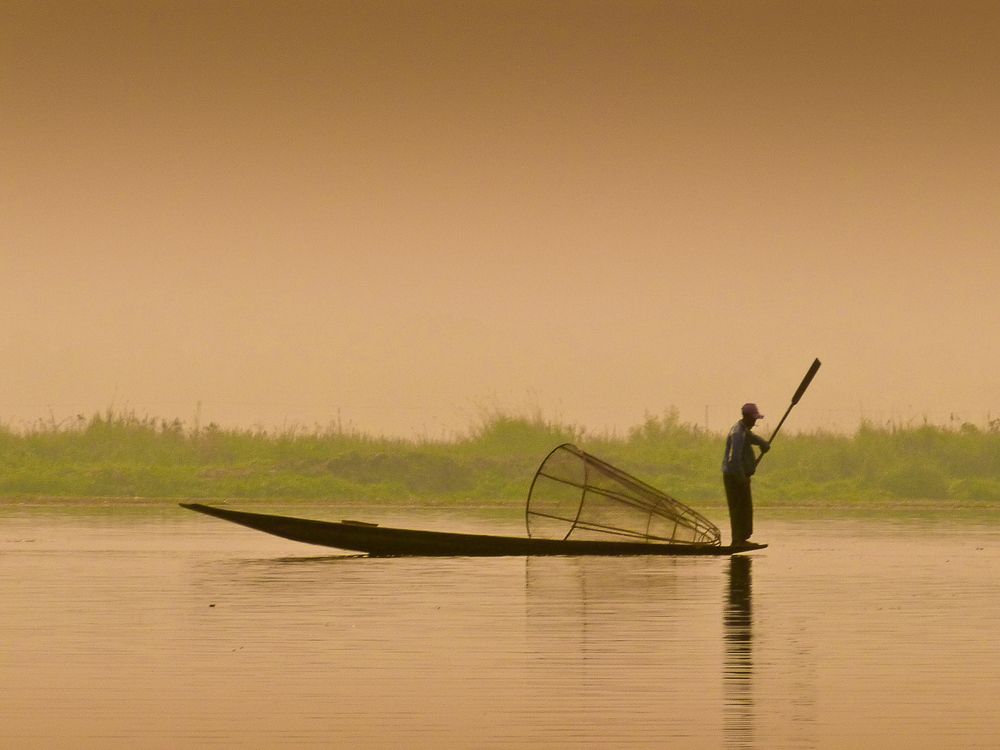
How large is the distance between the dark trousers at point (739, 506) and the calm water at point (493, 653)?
2.57 feet

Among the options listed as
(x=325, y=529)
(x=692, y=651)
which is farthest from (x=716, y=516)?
(x=692, y=651)

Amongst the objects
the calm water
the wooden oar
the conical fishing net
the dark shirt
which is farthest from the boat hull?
the wooden oar

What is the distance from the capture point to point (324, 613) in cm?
1123

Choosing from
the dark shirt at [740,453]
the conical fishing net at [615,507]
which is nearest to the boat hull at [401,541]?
the conical fishing net at [615,507]

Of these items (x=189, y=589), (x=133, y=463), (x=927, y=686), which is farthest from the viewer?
(x=133, y=463)

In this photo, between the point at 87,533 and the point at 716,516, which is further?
the point at 716,516

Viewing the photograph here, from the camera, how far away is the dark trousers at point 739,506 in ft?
56.9

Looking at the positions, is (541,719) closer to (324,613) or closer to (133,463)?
(324,613)

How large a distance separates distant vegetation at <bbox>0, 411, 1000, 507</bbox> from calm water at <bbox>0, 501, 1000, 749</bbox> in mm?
22671

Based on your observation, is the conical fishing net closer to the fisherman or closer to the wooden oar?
the fisherman

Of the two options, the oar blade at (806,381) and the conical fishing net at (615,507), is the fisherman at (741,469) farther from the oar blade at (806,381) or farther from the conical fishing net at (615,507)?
the oar blade at (806,381)

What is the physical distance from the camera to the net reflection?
684cm

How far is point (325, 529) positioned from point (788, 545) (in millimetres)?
6268

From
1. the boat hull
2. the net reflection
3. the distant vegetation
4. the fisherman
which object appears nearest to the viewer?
the net reflection
